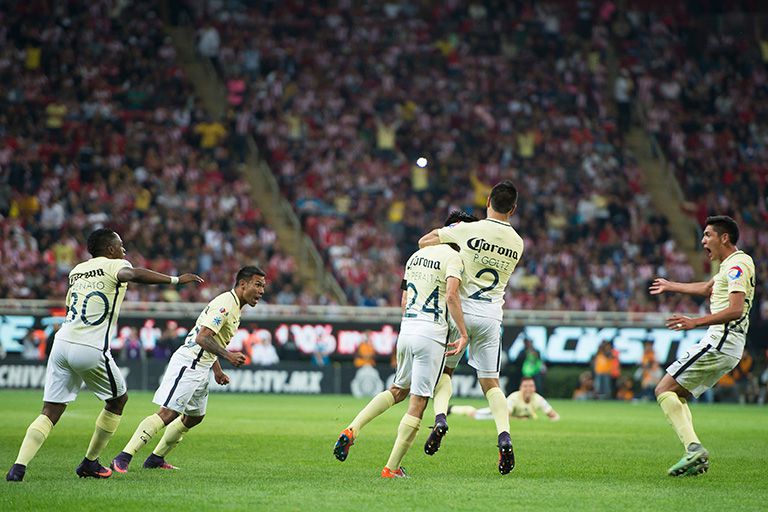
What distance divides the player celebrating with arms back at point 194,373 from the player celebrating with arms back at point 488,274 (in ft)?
7.34

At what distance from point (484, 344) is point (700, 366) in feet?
7.76

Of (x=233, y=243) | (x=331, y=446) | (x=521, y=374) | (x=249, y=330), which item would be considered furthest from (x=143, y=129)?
(x=331, y=446)

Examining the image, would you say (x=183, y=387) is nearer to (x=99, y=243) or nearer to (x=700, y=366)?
(x=99, y=243)

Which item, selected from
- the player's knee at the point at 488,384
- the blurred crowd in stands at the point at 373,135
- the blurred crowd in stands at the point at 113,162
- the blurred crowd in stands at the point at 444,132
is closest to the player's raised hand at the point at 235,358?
the player's knee at the point at 488,384

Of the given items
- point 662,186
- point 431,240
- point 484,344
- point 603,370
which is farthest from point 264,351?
point 431,240

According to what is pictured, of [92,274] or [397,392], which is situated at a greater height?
[92,274]

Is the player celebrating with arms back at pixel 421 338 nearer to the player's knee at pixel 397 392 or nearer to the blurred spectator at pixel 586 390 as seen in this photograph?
the player's knee at pixel 397 392

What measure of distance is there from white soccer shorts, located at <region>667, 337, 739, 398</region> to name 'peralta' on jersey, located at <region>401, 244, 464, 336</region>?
2528 mm

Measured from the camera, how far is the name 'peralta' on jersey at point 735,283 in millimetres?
12317

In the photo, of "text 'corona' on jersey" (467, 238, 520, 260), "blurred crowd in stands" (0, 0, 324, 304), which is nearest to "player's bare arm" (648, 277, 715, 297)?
"text 'corona' on jersey" (467, 238, 520, 260)

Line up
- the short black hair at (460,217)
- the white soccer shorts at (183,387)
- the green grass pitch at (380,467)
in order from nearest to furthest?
the green grass pitch at (380,467), the short black hair at (460,217), the white soccer shorts at (183,387)

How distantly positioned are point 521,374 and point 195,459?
14657 mm

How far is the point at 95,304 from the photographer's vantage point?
452 inches

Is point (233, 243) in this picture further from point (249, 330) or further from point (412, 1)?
point (412, 1)
